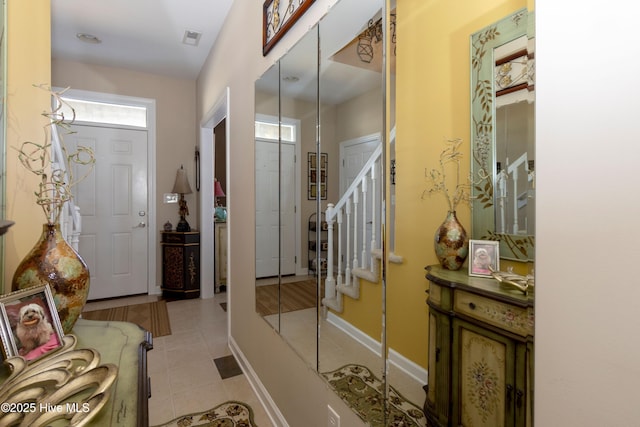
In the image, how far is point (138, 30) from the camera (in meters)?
3.05

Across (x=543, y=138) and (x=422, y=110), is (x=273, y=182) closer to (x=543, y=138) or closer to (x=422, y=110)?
(x=422, y=110)

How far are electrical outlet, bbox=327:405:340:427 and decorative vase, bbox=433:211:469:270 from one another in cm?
85

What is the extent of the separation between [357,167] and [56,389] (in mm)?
977

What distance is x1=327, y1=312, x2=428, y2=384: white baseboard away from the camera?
83cm

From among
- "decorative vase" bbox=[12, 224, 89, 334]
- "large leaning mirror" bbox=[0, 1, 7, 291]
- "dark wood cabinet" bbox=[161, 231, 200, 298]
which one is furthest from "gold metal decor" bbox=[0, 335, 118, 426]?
"dark wood cabinet" bbox=[161, 231, 200, 298]

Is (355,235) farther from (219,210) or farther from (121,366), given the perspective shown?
(219,210)

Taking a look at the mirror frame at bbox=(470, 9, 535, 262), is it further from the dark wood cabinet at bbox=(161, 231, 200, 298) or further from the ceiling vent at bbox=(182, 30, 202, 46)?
the dark wood cabinet at bbox=(161, 231, 200, 298)

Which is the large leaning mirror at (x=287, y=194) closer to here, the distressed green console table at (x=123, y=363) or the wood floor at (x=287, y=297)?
the wood floor at (x=287, y=297)

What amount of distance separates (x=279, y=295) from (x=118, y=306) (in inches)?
118

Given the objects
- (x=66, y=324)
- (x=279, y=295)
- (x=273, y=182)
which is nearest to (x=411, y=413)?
(x=279, y=295)

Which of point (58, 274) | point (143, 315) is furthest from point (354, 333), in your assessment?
point (143, 315)

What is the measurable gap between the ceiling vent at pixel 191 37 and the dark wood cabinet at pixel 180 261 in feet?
7.08

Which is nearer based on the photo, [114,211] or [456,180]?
[456,180]

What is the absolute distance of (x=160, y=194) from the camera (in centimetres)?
422
